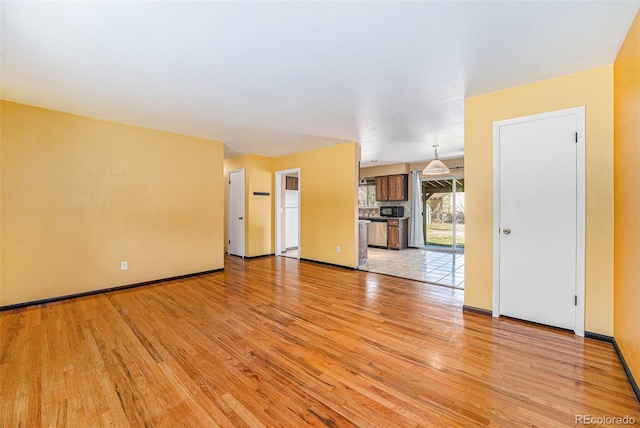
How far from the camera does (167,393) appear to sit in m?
1.74

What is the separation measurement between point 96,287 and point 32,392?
7.86 feet

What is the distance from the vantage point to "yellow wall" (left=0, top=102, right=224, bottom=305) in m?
3.20

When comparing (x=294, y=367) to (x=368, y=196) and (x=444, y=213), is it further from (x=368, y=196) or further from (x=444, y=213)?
(x=368, y=196)

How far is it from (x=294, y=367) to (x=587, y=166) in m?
3.09

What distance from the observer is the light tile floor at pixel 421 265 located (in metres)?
4.55

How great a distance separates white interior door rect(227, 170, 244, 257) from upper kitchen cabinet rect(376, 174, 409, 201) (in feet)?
13.9

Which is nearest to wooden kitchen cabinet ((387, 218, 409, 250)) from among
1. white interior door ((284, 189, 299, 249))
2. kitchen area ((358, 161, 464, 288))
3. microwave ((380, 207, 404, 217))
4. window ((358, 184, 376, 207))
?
kitchen area ((358, 161, 464, 288))

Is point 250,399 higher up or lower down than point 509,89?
lower down

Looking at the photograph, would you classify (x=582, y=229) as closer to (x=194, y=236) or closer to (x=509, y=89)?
(x=509, y=89)

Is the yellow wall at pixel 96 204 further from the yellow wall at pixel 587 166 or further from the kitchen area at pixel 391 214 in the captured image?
the kitchen area at pixel 391 214

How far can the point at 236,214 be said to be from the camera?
6.54 metres

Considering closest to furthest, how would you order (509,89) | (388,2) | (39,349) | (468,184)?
(388,2) → (39,349) → (509,89) → (468,184)

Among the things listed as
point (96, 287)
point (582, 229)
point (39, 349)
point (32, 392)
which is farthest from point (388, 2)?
point (96, 287)

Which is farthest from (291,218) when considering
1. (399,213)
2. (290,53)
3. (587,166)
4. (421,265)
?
(587,166)
